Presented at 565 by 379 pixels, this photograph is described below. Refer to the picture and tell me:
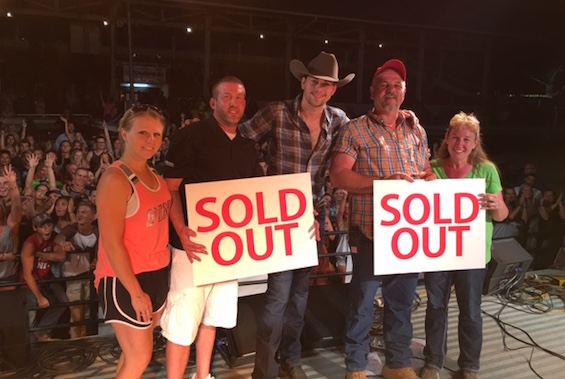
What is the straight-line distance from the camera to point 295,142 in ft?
9.27

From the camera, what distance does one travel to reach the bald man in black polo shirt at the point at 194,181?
8.28 feet

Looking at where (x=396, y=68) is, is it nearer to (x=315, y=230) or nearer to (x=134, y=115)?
(x=315, y=230)

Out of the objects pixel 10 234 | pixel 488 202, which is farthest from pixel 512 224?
pixel 10 234

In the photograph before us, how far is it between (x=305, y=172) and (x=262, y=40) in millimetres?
20286

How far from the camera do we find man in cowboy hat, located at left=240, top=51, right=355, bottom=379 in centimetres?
280

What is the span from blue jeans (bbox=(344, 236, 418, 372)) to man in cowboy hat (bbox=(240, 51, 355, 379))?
324 mm

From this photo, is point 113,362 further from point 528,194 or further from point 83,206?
point 528,194

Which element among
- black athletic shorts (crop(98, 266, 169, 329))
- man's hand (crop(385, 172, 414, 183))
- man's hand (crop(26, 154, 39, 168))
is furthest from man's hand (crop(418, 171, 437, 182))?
man's hand (crop(26, 154, 39, 168))

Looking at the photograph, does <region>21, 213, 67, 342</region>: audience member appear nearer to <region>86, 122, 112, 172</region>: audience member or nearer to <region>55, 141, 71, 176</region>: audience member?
<region>55, 141, 71, 176</region>: audience member

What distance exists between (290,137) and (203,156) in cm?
55

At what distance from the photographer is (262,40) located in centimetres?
2197

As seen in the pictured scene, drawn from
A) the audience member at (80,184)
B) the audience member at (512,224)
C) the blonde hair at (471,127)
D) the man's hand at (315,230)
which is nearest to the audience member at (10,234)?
the audience member at (80,184)

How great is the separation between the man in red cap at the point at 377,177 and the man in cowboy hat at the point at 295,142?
142 millimetres

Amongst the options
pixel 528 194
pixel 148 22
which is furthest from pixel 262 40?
pixel 528 194
